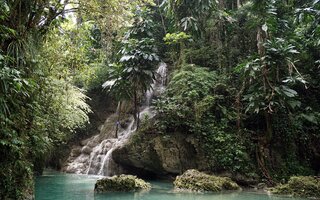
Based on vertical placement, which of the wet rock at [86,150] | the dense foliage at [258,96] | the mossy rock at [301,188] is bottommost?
the mossy rock at [301,188]

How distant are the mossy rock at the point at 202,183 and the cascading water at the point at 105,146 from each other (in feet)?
13.7

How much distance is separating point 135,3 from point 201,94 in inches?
237

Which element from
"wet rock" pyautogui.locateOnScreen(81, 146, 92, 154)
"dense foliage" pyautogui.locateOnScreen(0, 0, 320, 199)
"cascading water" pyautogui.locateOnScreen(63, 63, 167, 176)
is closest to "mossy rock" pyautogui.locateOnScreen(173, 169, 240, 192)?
"dense foliage" pyautogui.locateOnScreen(0, 0, 320, 199)

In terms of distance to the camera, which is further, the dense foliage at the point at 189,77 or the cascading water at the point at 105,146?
the cascading water at the point at 105,146

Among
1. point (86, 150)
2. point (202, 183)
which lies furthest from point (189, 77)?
point (86, 150)

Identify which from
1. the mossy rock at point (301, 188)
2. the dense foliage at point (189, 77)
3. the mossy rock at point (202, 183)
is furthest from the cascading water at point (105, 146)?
the mossy rock at point (301, 188)

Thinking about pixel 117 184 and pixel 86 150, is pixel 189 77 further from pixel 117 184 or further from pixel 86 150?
pixel 86 150

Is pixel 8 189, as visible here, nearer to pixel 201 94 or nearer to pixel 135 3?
pixel 135 3

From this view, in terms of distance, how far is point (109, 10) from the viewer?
616cm

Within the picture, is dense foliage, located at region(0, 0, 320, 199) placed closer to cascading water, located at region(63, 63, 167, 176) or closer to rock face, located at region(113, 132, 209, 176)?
rock face, located at region(113, 132, 209, 176)

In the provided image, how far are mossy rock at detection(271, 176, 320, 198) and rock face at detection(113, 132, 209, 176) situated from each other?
2.86 metres

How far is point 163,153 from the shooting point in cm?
Result: 1121

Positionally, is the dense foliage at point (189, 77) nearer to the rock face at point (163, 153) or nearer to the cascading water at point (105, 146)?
the rock face at point (163, 153)

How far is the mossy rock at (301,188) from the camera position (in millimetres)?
8133
